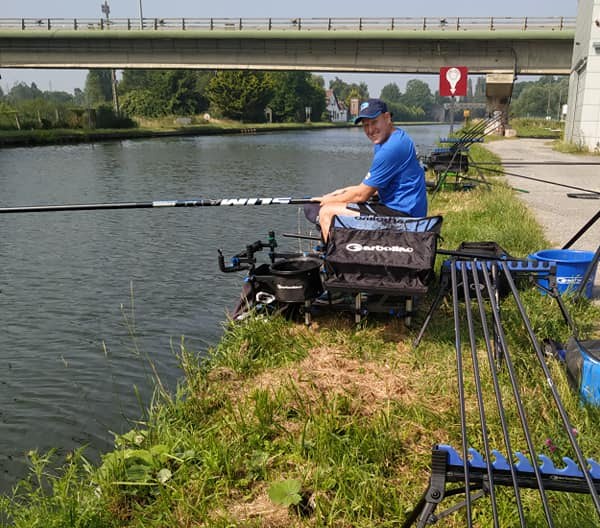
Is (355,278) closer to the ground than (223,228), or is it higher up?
higher up

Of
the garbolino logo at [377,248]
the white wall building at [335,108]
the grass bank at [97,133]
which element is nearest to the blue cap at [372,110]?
the garbolino logo at [377,248]

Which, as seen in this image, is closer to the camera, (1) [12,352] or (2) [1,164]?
(1) [12,352]

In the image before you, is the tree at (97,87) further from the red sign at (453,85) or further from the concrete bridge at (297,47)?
the red sign at (453,85)

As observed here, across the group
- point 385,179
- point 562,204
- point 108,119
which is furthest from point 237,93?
point 385,179

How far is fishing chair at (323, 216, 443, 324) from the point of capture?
180 inches

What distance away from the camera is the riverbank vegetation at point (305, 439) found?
304 cm

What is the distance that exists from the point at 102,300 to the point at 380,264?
462 cm

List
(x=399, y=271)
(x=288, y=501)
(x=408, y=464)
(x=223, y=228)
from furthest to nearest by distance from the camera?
1. (x=223, y=228)
2. (x=399, y=271)
3. (x=408, y=464)
4. (x=288, y=501)

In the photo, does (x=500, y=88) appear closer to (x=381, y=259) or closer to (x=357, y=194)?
(x=357, y=194)

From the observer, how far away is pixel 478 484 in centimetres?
215

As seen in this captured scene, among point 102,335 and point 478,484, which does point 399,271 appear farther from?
point 102,335

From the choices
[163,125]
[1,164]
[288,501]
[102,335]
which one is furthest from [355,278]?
[163,125]

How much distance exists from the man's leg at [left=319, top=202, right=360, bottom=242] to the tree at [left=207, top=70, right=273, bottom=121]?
8228 cm

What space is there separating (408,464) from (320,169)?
23188mm
